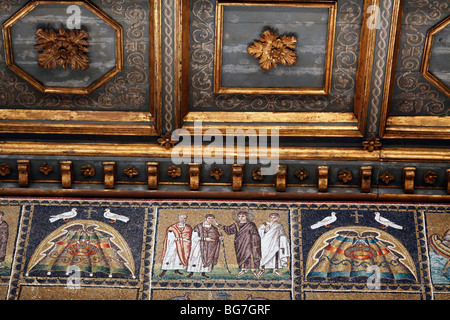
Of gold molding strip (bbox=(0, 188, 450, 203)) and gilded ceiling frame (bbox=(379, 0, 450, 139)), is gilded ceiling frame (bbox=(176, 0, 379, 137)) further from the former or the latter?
gold molding strip (bbox=(0, 188, 450, 203))

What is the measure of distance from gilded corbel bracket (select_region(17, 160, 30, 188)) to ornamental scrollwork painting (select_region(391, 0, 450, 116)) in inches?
136

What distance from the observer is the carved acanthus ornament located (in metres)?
8.42

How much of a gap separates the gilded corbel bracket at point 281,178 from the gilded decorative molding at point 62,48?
6.65 ft

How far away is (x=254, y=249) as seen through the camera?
8586 millimetres

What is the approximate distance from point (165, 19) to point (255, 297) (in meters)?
2.62

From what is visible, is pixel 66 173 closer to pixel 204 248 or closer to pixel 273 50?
pixel 204 248

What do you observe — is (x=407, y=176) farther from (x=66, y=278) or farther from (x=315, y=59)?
(x=66, y=278)

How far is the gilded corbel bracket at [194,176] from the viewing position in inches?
341

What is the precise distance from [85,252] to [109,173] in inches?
30.3

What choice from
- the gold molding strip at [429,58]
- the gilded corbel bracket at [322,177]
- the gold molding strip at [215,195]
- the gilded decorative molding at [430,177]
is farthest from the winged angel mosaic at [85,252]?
the gold molding strip at [429,58]

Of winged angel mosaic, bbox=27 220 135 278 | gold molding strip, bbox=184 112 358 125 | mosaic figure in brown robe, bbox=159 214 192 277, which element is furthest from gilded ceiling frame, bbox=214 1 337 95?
winged angel mosaic, bbox=27 220 135 278

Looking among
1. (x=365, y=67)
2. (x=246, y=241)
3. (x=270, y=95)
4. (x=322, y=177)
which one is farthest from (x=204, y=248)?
(x=365, y=67)

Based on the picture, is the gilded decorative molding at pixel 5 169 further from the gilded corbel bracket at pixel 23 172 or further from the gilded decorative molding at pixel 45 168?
the gilded decorative molding at pixel 45 168

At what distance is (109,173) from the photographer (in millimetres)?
8703
